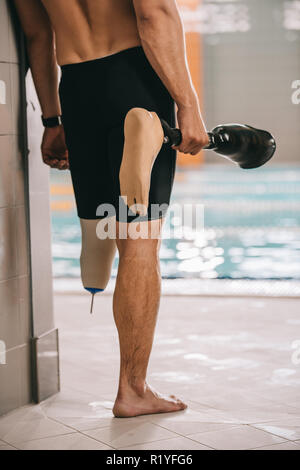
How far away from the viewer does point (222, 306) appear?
134 inches

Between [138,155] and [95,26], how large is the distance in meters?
0.42

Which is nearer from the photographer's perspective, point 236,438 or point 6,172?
point 236,438

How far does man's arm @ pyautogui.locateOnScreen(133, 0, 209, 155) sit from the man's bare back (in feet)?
0.25

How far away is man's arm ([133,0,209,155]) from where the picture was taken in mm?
1806

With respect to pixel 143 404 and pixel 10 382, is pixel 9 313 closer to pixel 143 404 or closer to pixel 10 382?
pixel 10 382

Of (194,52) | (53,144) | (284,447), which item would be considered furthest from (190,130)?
(194,52)

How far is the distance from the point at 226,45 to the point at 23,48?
14504 mm

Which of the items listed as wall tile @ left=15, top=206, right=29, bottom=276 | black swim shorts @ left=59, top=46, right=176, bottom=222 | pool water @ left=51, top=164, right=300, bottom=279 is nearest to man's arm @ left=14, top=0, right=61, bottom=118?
black swim shorts @ left=59, top=46, right=176, bottom=222

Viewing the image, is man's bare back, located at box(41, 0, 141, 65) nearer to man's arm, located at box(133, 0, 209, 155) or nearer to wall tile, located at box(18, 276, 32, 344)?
man's arm, located at box(133, 0, 209, 155)

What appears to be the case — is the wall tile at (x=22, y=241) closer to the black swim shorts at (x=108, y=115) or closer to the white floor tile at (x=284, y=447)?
the black swim shorts at (x=108, y=115)

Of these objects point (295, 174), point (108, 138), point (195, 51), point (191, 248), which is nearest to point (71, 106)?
point (108, 138)

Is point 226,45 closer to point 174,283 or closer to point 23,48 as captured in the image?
point 174,283

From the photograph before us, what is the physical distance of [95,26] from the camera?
1881mm

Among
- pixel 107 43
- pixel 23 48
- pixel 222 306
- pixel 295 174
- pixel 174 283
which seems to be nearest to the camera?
pixel 107 43
